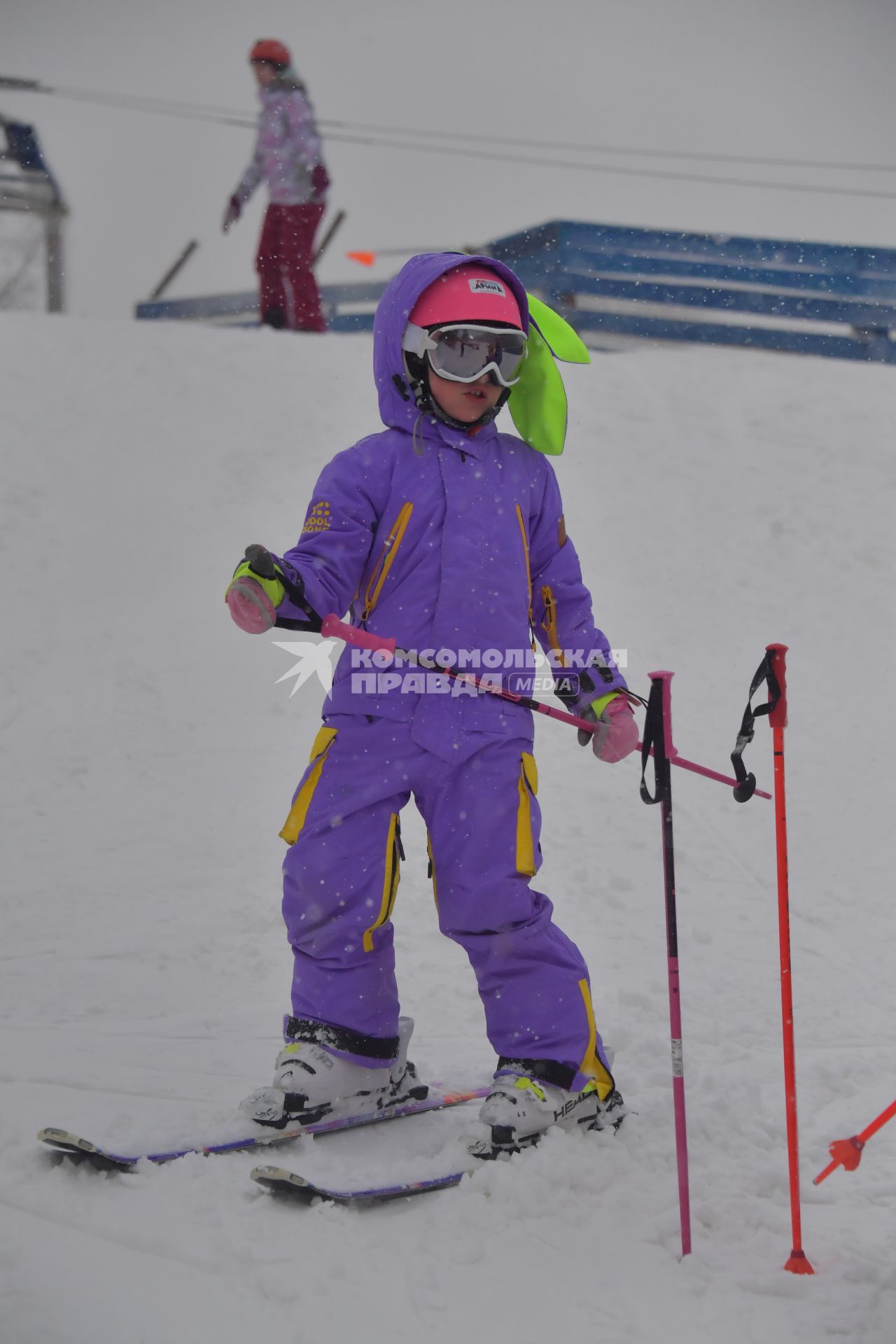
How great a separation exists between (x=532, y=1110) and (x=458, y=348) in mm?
1718

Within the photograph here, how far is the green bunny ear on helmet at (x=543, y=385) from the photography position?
10.0 feet

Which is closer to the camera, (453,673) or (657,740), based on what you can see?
(657,740)

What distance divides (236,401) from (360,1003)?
19.1 feet

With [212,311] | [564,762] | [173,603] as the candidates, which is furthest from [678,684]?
[212,311]

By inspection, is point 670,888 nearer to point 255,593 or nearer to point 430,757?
point 430,757

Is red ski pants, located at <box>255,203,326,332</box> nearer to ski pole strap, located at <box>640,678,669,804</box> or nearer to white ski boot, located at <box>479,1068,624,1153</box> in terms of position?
ski pole strap, located at <box>640,678,669,804</box>

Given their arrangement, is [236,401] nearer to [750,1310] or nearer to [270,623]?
[270,623]

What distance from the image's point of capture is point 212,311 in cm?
1069

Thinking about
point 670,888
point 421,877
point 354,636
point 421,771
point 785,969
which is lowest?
point 785,969

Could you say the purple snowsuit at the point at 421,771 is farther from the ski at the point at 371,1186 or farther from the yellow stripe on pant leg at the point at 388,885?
the ski at the point at 371,1186

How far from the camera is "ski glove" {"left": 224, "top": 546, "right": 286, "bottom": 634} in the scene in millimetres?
2479

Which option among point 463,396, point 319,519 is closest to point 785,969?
point 319,519

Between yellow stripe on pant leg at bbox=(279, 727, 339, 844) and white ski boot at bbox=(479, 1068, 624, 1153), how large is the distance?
71 cm

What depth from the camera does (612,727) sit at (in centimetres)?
295
